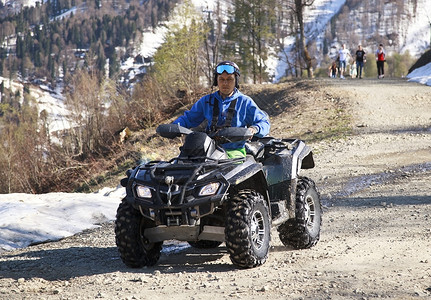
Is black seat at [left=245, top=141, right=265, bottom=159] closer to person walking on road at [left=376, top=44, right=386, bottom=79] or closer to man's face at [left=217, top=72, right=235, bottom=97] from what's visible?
man's face at [left=217, top=72, right=235, bottom=97]

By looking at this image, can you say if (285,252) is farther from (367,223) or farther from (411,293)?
(411,293)

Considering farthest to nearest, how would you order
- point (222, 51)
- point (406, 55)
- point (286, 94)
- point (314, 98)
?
1. point (406, 55)
2. point (222, 51)
3. point (286, 94)
4. point (314, 98)

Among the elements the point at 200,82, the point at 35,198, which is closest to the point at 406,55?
the point at 200,82

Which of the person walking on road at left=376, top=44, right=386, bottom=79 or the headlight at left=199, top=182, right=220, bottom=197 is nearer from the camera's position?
the headlight at left=199, top=182, right=220, bottom=197

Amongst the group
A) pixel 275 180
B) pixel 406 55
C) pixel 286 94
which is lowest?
pixel 406 55

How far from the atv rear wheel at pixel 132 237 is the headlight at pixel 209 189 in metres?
0.83

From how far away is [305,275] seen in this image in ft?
19.3

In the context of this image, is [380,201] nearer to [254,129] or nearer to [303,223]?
[303,223]

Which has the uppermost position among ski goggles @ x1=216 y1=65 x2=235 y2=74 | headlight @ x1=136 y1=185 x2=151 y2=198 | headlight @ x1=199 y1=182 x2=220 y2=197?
ski goggles @ x1=216 y1=65 x2=235 y2=74

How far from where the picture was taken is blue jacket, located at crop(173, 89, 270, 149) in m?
7.04

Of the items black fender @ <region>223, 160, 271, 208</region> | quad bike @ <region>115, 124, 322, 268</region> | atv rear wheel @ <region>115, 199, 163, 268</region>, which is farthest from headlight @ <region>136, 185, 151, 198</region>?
black fender @ <region>223, 160, 271, 208</region>

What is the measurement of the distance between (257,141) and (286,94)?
821 inches

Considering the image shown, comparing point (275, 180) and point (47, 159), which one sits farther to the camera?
point (47, 159)

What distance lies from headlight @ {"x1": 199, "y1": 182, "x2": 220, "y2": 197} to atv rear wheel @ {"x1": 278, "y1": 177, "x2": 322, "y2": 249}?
1524 millimetres
